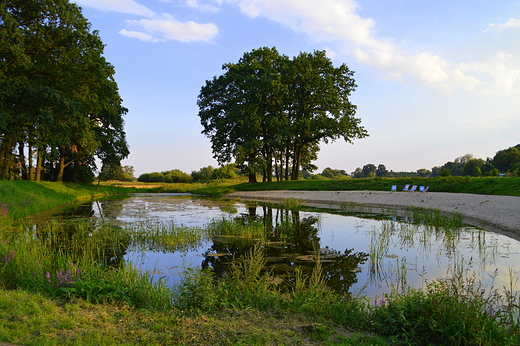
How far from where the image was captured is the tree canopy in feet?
119

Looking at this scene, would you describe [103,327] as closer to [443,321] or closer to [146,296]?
[146,296]

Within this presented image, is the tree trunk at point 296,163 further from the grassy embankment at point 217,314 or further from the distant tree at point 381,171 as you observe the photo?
the distant tree at point 381,171

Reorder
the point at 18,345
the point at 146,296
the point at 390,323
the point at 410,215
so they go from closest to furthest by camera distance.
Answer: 1. the point at 18,345
2. the point at 390,323
3. the point at 146,296
4. the point at 410,215

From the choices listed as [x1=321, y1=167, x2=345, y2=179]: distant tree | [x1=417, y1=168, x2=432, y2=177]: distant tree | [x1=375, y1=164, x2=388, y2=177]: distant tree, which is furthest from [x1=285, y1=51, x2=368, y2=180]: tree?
[x1=375, y1=164, x2=388, y2=177]: distant tree

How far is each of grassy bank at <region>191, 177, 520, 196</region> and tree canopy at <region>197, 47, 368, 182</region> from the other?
3.75 m

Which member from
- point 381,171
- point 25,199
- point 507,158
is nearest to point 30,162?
point 25,199

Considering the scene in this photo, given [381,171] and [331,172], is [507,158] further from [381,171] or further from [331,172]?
[331,172]

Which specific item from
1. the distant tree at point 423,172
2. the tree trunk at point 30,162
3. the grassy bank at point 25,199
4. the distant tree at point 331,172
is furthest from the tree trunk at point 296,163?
the distant tree at point 331,172

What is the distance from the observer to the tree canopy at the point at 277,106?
Answer: 1426 inches

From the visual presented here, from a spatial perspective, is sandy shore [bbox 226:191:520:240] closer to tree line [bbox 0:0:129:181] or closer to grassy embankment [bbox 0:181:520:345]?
grassy embankment [bbox 0:181:520:345]

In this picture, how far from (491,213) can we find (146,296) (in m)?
14.4

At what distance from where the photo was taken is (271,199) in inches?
1136

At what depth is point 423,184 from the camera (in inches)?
1140

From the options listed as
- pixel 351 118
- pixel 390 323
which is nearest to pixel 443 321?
pixel 390 323
